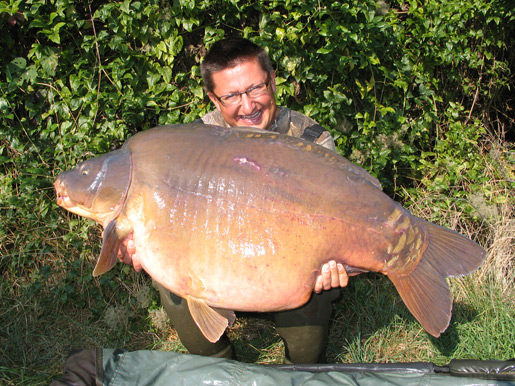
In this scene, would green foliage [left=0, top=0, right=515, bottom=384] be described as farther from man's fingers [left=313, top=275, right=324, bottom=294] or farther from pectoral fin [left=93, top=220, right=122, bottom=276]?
man's fingers [left=313, top=275, right=324, bottom=294]

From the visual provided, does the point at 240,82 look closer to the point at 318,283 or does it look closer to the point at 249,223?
the point at 249,223

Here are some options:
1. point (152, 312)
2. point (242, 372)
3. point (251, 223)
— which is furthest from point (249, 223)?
point (152, 312)

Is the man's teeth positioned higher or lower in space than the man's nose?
lower

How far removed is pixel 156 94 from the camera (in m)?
2.74

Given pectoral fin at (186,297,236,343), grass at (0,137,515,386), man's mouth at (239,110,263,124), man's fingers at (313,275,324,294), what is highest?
man's mouth at (239,110,263,124)

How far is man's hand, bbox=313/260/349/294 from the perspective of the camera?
1605mm

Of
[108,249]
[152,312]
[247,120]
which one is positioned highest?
[247,120]

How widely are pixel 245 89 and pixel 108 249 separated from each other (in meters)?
0.94

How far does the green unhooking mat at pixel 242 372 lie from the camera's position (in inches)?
69.6

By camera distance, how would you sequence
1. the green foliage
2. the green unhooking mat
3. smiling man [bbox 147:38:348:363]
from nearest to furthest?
the green unhooking mat, smiling man [bbox 147:38:348:363], the green foliage

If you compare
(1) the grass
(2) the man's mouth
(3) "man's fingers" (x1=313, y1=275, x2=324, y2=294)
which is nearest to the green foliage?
(1) the grass

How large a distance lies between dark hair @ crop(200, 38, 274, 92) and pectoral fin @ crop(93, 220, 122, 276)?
877mm

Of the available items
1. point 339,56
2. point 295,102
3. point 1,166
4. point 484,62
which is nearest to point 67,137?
point 1,166

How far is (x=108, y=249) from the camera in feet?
5.21
